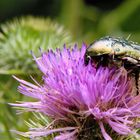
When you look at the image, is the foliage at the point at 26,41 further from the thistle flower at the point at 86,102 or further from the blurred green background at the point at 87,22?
the thistle flower at the point at 86,102

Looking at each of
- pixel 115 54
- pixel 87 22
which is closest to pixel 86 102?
pixel 115 54

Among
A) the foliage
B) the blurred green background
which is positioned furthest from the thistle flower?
the foliage

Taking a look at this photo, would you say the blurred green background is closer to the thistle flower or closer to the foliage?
the foliage

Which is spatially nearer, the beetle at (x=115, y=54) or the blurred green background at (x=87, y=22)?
the beetle at (x=115, y=54)

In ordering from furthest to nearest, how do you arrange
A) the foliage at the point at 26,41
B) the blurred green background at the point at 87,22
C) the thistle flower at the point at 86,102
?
the blurred green background at the point at 87,22 < the foliage at the point at 26,41 < the thistle flower at the point at 86,102

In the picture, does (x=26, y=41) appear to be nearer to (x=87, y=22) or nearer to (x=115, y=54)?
(x=115, y=54)

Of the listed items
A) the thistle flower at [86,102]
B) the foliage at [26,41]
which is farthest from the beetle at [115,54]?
the foliage at [26,41]
